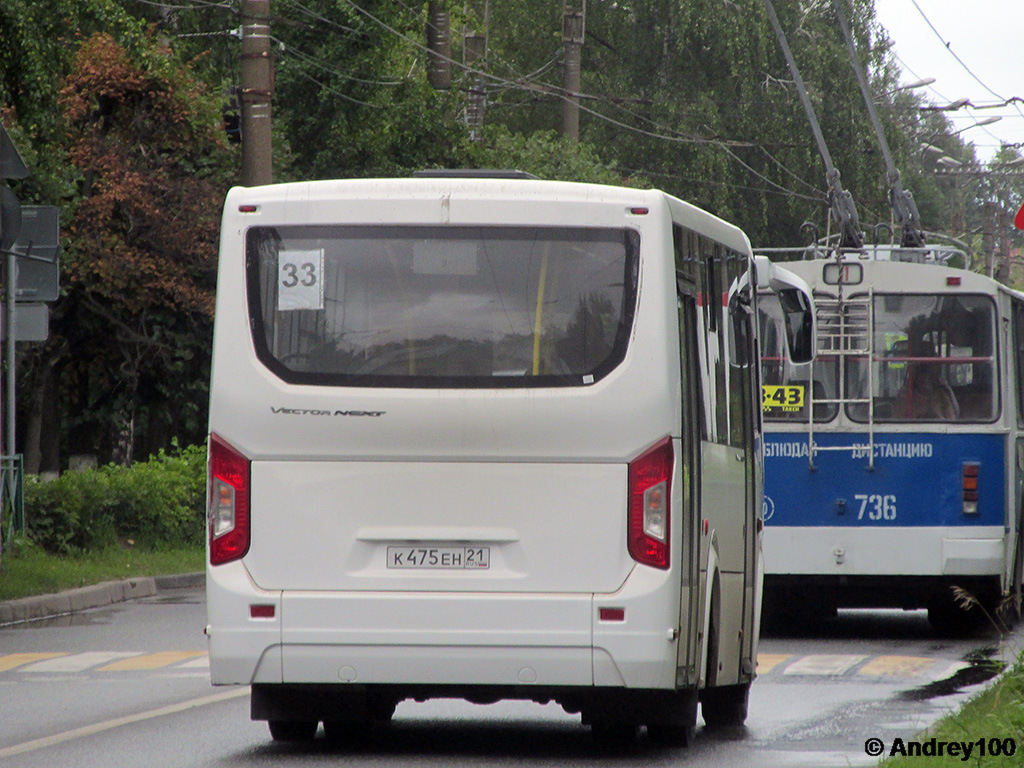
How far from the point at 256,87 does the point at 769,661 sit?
10.1m

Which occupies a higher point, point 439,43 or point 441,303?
point 439,43

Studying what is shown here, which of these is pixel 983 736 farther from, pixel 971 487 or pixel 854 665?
pixel 971 487

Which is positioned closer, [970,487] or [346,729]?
[346,729]

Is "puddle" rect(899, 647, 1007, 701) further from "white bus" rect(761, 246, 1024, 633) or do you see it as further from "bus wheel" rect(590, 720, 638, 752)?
"bus wheel" rect(590, 720, 638, 752)

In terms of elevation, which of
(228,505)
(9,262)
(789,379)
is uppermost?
(9,262)

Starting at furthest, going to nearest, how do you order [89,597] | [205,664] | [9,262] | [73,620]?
[9,262] → [89,597] → [73,620] → [205,664]

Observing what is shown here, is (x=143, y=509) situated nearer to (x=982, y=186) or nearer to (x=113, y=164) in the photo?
(x=113, y=164)

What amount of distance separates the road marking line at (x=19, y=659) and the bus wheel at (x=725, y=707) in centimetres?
472

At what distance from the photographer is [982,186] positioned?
141625mm

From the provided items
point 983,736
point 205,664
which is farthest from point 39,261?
point 983,736

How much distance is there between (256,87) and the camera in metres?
21.4

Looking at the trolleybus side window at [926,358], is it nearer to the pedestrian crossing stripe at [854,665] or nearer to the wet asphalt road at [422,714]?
the wet asphalt road at [422,714]

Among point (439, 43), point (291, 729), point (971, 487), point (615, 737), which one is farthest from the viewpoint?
point (439, 43)

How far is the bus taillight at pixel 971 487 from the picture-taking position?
1577cm
